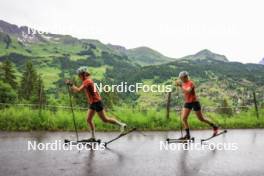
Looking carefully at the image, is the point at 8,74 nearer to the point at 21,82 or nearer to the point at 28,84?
the point at 28,84

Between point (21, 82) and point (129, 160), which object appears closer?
point (129, 160)

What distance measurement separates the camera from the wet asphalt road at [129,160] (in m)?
6.30

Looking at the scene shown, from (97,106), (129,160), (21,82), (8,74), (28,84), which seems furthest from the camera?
(21,82)

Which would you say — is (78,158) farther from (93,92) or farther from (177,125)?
(177,125)

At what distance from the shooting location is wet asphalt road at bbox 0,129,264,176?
6.30 m

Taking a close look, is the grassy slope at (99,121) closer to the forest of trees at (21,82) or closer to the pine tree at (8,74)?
the forest of trees at (21,82)

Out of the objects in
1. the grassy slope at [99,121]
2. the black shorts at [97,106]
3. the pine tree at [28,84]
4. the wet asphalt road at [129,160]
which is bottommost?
Result: the wet asphalt road at [129,160]

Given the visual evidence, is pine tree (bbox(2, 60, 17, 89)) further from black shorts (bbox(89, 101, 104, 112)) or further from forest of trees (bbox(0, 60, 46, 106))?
black shorts (bbox(89, 101, 104, 112))

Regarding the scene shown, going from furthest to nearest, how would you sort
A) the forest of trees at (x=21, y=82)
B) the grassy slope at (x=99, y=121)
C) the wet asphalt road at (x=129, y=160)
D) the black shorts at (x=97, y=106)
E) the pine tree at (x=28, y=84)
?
1. the pine tree at (x=28, y=84)
2. the forest of trees at (x=21, y=82)
3. the grassy slope at (x=99, y=121)
4. the black shorts at (x=97, y=106)
5. the wet asphalt road at (x=129, y=160)

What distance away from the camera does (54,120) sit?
12070 mm

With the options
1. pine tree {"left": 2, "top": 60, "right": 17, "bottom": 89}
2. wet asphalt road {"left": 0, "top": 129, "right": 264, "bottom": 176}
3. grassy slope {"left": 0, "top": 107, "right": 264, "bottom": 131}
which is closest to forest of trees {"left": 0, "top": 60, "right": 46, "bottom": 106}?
pine tree {"left": 2, "top": 60, "right": 17, "bottom": 89}

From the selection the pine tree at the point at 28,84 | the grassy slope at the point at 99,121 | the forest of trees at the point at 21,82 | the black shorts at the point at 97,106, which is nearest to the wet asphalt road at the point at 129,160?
the black shorts at the point at 97,106

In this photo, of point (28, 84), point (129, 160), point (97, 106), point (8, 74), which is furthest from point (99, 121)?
point (28, 84)

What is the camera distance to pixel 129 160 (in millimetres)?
7340
